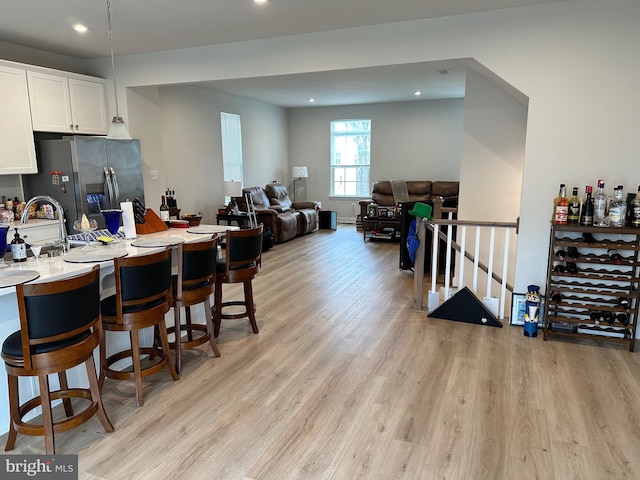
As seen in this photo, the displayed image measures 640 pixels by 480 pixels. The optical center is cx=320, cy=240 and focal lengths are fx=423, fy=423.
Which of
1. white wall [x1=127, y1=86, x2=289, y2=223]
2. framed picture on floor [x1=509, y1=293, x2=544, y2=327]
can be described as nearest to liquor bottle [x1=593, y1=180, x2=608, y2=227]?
framed picture on floor [x1=509, y1=293, x2=544, y2=327]

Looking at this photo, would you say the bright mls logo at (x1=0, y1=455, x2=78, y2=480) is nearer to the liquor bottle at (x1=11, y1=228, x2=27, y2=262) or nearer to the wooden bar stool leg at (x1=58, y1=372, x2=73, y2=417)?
the wooden bar stool leg at (x1=58, y1=372, x2=73, y2=417)

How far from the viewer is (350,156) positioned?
1012 cm

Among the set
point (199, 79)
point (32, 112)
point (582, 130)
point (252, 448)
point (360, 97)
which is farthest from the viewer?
point (360, 97)

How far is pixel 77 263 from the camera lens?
2.44m

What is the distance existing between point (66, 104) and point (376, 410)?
4568mm

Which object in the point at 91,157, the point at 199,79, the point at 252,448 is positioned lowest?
the point at 252,448

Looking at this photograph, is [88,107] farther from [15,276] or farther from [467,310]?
[467,310]

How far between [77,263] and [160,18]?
2400 mm

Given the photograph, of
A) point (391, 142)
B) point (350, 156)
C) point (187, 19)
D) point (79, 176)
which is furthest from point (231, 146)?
point (187, 19)

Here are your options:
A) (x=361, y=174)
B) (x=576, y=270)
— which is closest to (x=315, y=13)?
(x=576, y=270)

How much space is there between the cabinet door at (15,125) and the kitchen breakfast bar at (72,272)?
2069mm

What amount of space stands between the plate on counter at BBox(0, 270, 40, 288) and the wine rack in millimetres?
3464

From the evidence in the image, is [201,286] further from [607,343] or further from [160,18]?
[607,343]

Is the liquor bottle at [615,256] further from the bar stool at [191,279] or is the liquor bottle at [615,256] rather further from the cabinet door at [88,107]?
the cabinet door at [88,107]
